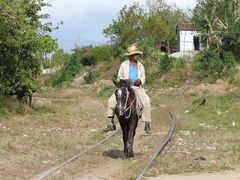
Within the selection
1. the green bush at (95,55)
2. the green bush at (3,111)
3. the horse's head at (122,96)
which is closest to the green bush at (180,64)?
the green bush at (95,55)

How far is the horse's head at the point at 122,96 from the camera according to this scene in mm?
12117

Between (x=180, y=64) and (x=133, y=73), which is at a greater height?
(x=180, y=64)

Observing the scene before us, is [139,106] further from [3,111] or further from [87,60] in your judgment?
[87,60]

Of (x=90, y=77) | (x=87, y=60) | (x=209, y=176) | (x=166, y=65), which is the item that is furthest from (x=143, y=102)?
(x=87, y=60)

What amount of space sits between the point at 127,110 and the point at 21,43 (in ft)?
33.1

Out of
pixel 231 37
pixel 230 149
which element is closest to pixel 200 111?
pixel 230 149

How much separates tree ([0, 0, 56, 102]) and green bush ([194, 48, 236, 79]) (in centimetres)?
1798

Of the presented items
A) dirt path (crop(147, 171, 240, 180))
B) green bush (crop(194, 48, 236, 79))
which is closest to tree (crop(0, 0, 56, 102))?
dirt path (crop(147, 171, 240, 180))

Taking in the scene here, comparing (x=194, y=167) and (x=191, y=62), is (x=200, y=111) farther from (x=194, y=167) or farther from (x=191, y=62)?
(x=191, y=62)

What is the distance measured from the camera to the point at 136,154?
13344 millimetres

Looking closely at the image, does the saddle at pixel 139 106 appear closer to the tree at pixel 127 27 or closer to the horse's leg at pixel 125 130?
the horse's leg at pixel 125 130

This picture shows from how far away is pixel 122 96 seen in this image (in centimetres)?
1214

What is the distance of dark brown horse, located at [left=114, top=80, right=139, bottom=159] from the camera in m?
12.1

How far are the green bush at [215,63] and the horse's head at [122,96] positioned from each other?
1088 inches
